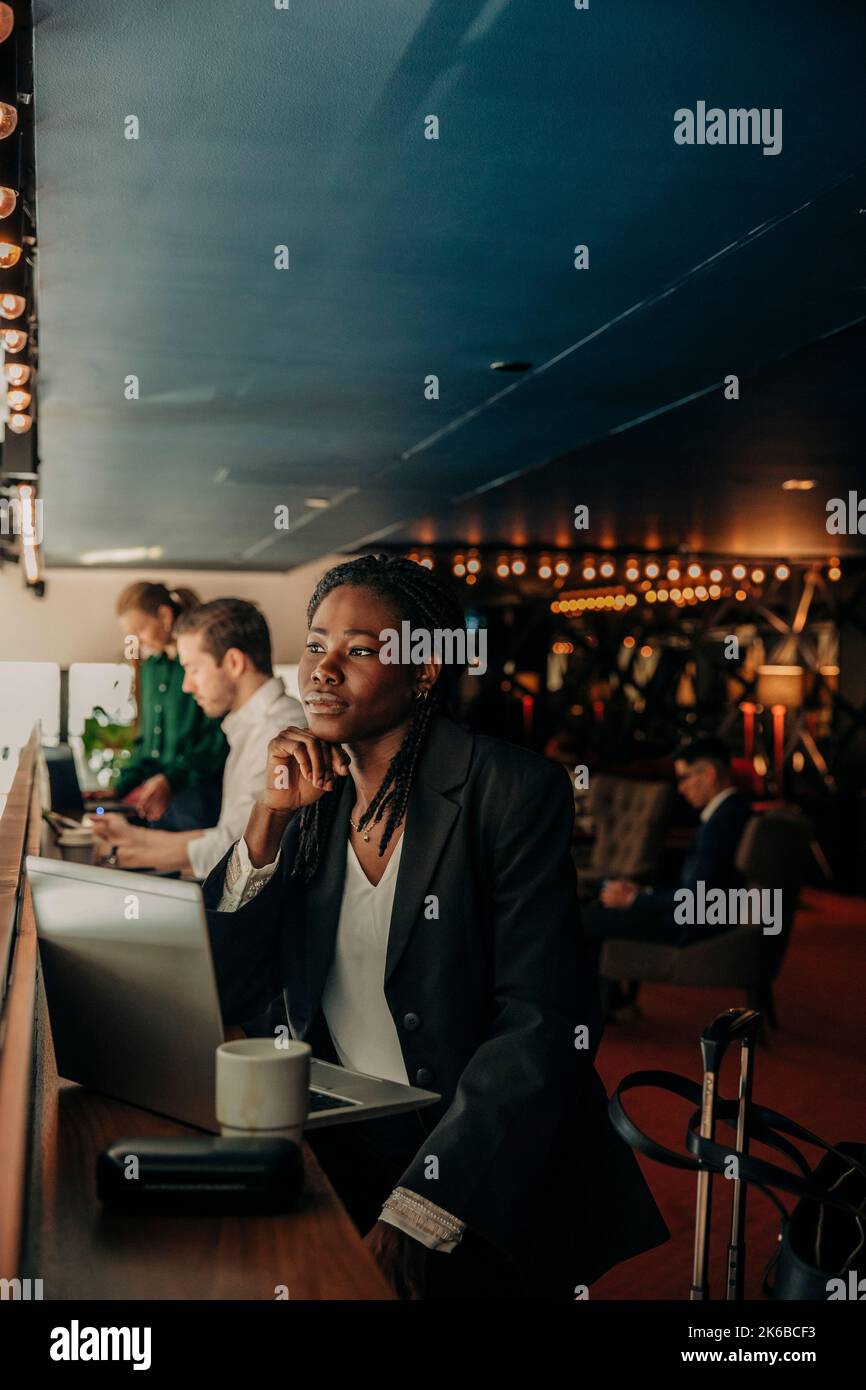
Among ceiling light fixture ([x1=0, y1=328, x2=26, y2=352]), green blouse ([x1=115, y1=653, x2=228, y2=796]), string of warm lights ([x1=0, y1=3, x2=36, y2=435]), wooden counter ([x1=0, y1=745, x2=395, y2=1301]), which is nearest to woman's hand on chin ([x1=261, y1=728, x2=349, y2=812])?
wooden counter ([x1=0, y1=745, x2=395, y2=1301])

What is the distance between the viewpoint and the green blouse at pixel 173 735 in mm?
4969

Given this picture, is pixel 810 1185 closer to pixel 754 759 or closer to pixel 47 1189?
pixel 47 1189

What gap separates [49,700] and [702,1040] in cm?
1325

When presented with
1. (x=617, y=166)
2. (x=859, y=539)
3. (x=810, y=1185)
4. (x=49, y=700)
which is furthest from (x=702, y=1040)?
(x=49, y=700)

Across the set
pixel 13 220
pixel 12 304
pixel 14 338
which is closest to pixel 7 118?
pixel 13 220

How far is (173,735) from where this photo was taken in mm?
5098

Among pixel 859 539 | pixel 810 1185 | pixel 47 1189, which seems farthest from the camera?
pixel 859 539

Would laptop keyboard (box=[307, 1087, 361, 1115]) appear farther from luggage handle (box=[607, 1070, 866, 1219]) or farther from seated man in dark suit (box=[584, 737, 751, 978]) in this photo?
seated man in dark suit (box=[584, 737, 751, 978])

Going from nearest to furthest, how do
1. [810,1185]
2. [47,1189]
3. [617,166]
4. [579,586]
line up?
[47,1189]
[810,1185]
[617,166]
[579,586]

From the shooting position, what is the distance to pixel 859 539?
10188mm

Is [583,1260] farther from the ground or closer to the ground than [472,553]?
closer to the ground

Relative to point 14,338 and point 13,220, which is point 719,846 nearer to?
point 14,338

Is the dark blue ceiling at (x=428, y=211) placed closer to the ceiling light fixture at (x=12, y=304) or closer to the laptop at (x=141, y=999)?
the ceiling light fixture at (x=12, y=304)

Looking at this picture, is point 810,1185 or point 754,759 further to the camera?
point 754,759
